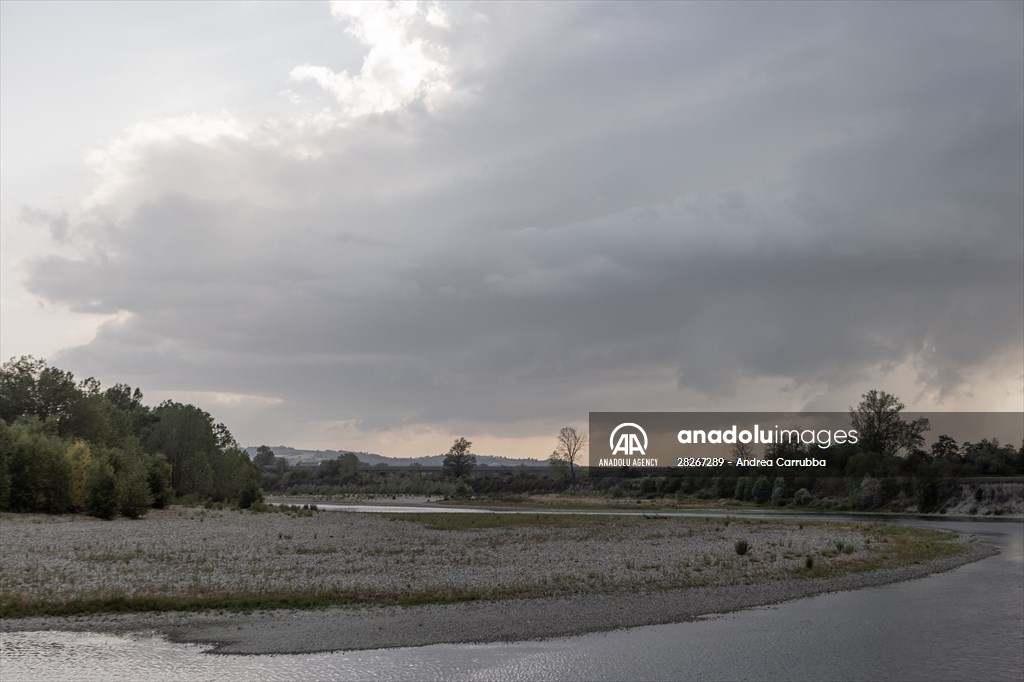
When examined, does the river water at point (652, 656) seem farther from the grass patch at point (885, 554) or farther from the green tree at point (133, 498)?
the green tree at point (133, 498)

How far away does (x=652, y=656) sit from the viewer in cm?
2553

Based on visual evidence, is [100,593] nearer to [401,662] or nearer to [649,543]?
[401,662]

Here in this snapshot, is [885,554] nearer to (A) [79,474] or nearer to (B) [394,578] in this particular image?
(B) [394,578]

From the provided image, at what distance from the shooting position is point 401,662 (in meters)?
24.4

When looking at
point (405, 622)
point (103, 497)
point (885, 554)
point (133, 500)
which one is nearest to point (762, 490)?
point (885, 554)

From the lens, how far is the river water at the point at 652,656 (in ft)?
75.9

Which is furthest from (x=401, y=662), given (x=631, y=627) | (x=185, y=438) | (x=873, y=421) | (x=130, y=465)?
(x=873, y=421)

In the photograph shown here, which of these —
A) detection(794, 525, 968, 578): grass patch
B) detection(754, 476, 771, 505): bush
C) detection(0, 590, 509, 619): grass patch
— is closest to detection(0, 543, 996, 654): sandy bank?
detection(0, 590, 509, 619): grass patch

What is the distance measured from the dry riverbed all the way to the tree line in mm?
12376

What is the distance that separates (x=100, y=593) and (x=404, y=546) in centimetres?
2600

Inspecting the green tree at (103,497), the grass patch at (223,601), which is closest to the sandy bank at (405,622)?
the grass patch at (223,601)

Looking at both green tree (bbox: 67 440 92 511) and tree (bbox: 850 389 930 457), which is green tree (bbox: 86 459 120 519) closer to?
green tree (bbox: 67 440 92 511)

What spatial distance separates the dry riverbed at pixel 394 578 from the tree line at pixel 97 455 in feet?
40.6

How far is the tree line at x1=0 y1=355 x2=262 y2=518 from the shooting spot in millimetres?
82688
